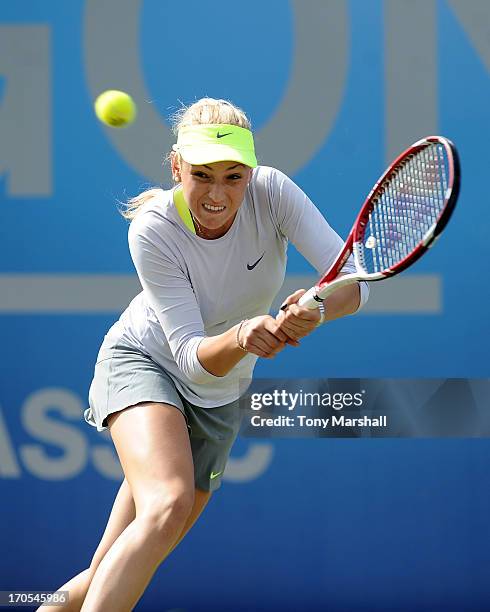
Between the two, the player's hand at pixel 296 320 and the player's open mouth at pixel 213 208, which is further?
the player's open mouth at pixel 213 208

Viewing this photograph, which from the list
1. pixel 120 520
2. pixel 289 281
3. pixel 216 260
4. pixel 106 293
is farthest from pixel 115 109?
pixel 120 520

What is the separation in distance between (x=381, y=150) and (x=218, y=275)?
1053 millimetres

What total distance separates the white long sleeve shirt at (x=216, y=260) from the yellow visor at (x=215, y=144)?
0.13 meters

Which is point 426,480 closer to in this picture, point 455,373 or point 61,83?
point 455,373

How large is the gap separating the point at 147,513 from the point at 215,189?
0.62m

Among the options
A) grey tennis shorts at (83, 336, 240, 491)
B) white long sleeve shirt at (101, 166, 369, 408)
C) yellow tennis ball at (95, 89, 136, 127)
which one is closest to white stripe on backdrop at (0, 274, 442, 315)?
yellow tennis ball at (95, 89, 136, 127)

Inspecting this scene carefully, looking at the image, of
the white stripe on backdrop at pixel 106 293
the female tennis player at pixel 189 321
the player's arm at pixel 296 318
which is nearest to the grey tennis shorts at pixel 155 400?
the female tennis player at pixel 189 321

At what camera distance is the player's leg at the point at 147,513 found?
2.13 m

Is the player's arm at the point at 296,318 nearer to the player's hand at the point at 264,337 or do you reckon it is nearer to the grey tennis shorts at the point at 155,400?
the player's hand at the point at 264,337

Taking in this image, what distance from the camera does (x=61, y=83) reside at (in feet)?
10.9

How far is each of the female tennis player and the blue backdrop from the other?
30.3 inches

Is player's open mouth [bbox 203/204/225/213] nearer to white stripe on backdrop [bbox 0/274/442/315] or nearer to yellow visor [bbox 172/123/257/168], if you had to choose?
yellow visor [bbox 172/123/257/168]

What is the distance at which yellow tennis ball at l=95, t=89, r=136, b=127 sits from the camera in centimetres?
302

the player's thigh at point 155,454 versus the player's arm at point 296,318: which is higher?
the player's arm at point 296,318
